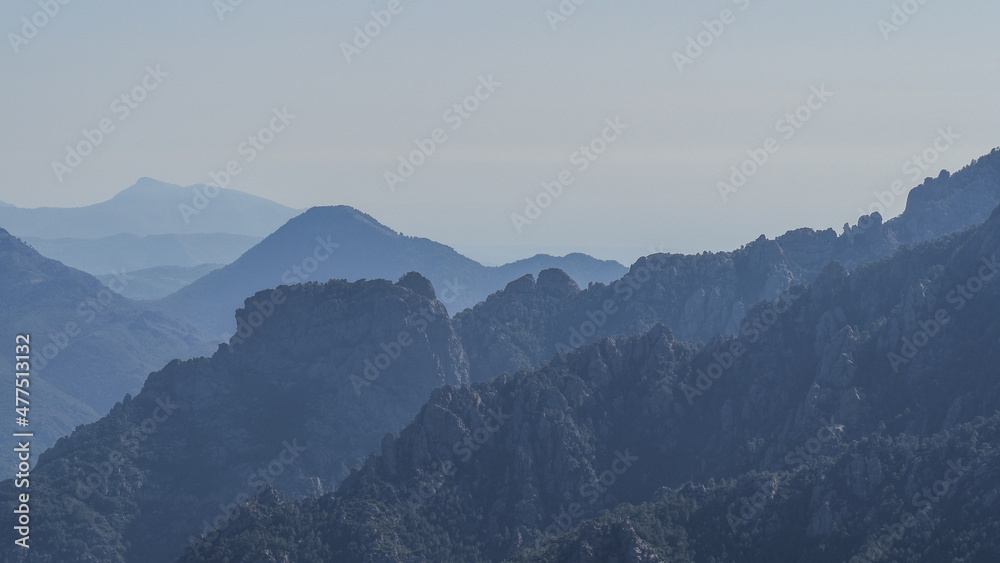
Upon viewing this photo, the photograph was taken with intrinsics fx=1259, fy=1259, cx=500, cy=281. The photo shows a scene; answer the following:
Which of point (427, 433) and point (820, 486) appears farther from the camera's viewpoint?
point (427, 433)

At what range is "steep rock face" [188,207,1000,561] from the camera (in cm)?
15000

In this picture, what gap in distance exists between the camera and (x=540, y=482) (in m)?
194

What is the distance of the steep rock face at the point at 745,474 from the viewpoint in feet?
492

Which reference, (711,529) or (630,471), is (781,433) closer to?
(630,471)

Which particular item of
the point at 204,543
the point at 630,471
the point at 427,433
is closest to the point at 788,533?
the point at 630,471

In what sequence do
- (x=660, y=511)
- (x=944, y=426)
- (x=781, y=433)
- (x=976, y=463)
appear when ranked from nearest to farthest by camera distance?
(x=976, y=463) < (x=660, y=511) < (x=944, y=426) < (x=781, y=433)

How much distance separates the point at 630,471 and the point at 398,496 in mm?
38099

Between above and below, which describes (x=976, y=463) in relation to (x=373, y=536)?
above

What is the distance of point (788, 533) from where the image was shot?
5984 inches

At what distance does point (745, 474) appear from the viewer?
169 metres

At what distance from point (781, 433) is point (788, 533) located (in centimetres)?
3911

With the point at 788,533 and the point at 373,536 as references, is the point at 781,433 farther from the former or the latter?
the point at 373,536

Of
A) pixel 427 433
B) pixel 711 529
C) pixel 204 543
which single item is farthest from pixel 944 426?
pixel 204 543

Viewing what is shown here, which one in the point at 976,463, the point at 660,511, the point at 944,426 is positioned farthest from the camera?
the point at 944,426
